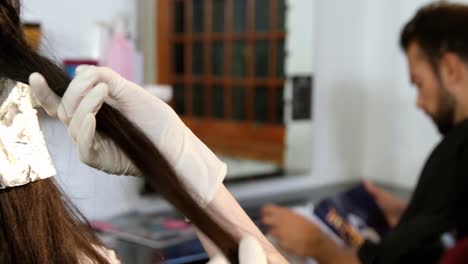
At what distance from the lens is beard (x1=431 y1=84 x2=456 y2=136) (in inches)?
53.0

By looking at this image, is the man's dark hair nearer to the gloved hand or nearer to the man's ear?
the man's ear

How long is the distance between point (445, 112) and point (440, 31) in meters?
0.19

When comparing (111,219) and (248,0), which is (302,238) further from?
(248,0)

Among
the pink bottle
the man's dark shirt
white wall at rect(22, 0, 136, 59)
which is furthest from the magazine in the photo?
white wall at rect(22, 0, 136, 59)

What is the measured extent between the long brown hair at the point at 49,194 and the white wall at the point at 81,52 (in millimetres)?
452

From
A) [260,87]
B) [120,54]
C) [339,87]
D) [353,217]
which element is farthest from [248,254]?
[339,87]

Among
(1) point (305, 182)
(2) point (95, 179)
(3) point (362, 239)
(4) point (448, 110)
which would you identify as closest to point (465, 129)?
(4) point (448, 110)

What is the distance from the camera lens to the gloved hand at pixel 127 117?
51 cm

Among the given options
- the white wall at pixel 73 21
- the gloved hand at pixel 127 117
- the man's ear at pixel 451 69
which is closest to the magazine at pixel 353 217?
the man's ear at pixel 451 69

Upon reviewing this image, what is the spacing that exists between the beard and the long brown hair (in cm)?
93

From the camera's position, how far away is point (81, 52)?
Result: 1.21 m

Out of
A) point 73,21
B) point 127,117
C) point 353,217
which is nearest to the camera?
point 127,117

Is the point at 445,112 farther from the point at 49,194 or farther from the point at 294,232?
the point at 49,194

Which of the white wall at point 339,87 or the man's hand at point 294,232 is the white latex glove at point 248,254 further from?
the white wall at point 339,87
